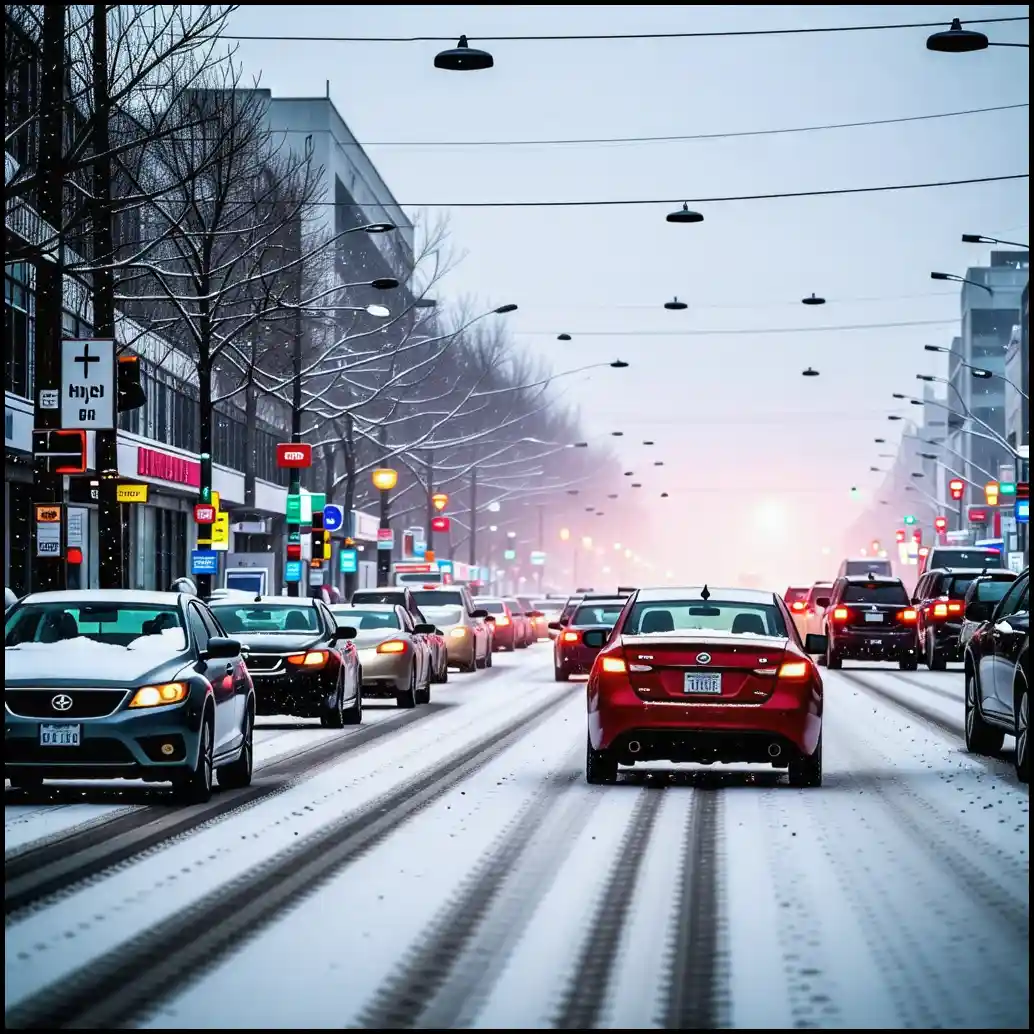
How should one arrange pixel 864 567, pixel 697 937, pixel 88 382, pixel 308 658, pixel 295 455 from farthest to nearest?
pixel 864 567 → pixel 295 455 → pixel 88 382 → pixel 308 658 → pixel 697 937

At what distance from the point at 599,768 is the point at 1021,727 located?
3.23m

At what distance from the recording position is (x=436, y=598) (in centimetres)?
4550

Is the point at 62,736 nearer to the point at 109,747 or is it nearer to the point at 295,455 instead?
the point at 109,747

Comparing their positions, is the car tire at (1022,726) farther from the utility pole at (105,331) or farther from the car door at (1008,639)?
the utility pole at (105,331)

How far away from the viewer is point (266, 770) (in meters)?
19.4

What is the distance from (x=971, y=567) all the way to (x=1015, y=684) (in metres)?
31.3

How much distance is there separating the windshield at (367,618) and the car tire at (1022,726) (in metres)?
14.3

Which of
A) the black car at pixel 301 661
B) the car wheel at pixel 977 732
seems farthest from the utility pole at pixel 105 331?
the car wheel at pixel 977 732

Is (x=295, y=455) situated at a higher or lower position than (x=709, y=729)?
higher

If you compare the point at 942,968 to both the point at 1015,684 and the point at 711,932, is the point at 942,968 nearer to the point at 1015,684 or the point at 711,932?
the point at 711,932

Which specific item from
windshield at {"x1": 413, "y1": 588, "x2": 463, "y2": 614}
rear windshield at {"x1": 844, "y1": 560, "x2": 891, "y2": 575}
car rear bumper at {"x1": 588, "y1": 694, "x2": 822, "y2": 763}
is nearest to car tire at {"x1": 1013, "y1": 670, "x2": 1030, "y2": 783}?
car rear bumper at {"x1": 588, "y1": 694, "x2": 822, "y2": 763}

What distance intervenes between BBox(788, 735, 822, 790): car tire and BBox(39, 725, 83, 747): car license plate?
5.17 meters

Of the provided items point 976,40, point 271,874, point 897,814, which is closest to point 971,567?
point 976,40

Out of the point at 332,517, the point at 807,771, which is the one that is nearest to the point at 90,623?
the point at 807,771
